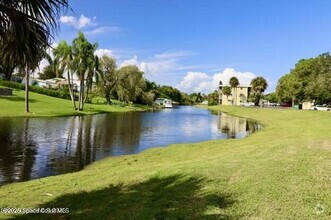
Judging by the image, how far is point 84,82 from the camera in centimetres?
7750

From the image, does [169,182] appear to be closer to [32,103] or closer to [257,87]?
[32,103]

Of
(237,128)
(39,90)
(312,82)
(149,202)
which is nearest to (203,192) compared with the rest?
(149,202)

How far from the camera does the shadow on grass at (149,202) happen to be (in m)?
9.56

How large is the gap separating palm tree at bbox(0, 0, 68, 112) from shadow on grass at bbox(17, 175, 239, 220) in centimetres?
502

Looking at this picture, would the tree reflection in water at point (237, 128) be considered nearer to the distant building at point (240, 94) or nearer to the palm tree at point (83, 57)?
the palm tree at point (83, 57)

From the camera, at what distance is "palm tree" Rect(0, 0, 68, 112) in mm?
6688

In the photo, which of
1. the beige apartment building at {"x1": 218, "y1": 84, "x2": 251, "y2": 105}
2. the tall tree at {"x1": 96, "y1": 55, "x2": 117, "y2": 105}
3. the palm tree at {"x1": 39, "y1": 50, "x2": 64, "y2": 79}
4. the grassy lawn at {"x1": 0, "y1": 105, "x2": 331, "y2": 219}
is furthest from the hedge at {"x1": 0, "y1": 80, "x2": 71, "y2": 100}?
the beige apartment building at {"x1": 218, "y1": 84, "x2": 251, "y2": 105}

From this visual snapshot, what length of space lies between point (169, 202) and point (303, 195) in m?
3.85

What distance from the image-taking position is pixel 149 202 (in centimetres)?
1070

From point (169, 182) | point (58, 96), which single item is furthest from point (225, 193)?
point (58, 96)

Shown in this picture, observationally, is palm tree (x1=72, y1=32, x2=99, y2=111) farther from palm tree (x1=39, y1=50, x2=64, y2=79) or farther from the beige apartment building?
the beige apartment building

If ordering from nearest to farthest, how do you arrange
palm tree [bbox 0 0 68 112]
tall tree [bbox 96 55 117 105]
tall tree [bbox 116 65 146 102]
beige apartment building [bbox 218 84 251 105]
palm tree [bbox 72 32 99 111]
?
palm tree [bbox 0 0 68 112] → palm tree [bbox 72 32 99 111] → tall tree [bbox 96 55 117 105] → tall tree [bbox 116 65 146 102] → beige apartment building [bbox 218 84 251 105]

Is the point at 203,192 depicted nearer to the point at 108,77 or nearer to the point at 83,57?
the point at 83,57

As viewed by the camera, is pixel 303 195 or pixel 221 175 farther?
pixel 221 175
